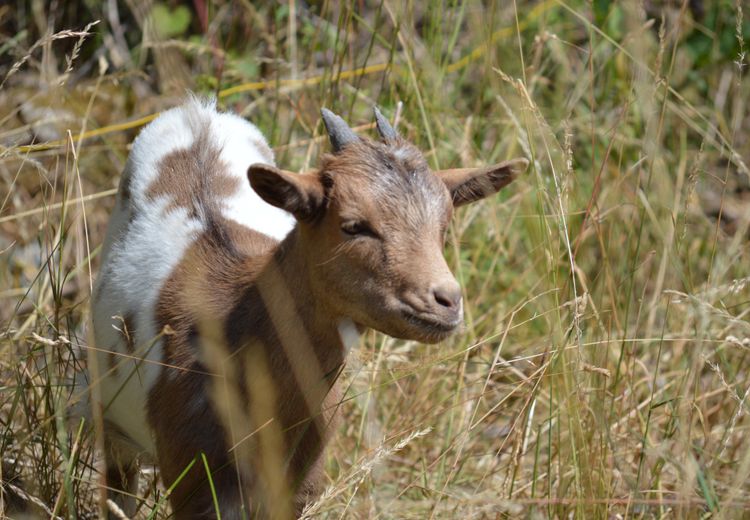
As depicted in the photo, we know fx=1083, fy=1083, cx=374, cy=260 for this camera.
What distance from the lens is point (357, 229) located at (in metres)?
3.25

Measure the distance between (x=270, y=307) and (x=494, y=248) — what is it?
227 centimetres

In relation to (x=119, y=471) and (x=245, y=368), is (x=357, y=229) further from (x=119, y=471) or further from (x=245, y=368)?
(x=119, y=471)

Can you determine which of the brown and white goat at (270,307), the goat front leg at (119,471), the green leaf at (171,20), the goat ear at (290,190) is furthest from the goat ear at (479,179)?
the green leaf at (171,20)

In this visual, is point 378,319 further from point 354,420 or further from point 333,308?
point 354,420

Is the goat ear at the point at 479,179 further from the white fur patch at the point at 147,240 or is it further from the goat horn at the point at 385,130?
the white fur patch at the point at 147,240

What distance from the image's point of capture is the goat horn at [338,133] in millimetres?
3461

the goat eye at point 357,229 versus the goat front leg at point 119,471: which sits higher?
the goat eye at point 357,229

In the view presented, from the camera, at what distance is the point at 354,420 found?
182 inches

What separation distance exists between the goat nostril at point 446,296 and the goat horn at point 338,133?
66 centimetres

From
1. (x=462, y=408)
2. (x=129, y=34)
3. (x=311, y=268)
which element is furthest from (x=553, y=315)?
(x=129, y=34)

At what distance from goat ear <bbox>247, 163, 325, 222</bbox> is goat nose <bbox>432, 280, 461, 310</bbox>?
0.51 m

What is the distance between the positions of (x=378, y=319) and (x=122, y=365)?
1.11 metres

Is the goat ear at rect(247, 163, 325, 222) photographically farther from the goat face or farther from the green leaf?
the green leaf

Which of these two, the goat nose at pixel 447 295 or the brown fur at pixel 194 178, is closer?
the goat nose at pixel 447 295
